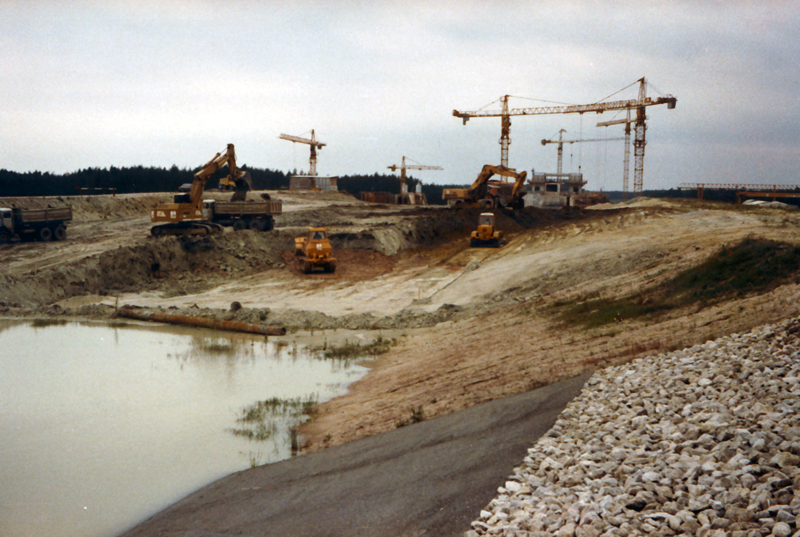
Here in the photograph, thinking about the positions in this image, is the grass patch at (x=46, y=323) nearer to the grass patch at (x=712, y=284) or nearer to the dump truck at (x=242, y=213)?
the dump truck at (x=242, y=213)

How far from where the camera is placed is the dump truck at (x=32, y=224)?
39156 millimetres

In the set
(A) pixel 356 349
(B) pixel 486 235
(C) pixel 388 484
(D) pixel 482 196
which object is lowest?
(A) pixel 356 349

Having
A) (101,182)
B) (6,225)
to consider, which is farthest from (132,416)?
(101,182)

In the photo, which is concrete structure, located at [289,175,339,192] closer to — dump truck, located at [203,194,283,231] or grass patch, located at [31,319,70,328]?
dump truck, located at [203,194,283,231]

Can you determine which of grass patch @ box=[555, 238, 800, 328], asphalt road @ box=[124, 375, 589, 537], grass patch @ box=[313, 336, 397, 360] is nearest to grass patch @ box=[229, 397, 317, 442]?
asphalt road @ box=[124, 375, 589, 537]

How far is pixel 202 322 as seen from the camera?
24.9m

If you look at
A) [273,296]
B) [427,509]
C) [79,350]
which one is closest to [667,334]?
[427,509]

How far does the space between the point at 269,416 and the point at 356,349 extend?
6.59 metres

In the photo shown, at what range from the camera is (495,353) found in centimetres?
1630

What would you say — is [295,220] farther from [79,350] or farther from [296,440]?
[296,440]

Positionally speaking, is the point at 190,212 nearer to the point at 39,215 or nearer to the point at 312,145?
the point at 39,215

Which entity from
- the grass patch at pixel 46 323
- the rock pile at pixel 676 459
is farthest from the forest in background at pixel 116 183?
the rock pile at pixel 676 459

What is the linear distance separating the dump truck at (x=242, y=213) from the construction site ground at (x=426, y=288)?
109 inches

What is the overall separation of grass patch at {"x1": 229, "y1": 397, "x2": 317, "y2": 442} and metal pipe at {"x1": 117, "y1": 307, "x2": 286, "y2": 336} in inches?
301
